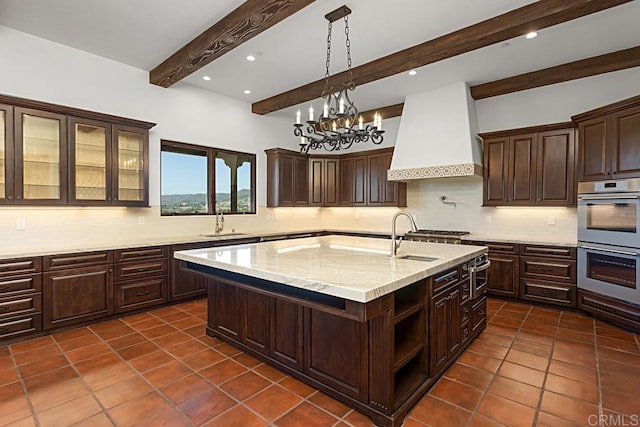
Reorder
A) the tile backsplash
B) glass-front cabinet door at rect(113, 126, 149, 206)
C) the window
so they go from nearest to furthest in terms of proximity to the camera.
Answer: the tile backsplash < glass-front cabinet door at rect(113, 126, 149, 206) < the window

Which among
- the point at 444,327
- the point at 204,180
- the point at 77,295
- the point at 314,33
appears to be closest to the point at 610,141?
the point at 444,327

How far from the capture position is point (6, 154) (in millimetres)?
3266

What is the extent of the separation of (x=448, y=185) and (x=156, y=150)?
181 inches

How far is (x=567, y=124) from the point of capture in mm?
4234

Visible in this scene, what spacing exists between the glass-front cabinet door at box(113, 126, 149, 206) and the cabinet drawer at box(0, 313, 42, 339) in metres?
1.46

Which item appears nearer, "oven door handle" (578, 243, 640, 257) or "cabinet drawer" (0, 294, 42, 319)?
"cabinet drawer" (0, 294, 42, 319)

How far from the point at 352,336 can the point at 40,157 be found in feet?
12.3

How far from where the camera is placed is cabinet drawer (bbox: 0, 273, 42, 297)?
3.10m

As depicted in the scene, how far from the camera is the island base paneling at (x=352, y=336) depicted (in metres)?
1.96

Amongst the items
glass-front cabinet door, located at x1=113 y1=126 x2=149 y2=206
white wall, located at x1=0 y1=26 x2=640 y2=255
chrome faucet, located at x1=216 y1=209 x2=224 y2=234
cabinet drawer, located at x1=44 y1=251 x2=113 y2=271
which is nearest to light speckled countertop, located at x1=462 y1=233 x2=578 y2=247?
white wall, located at x1=0 y1=26 x2=640 y2=255

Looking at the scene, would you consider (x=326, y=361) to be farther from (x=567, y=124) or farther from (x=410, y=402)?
(x=567, y=124)

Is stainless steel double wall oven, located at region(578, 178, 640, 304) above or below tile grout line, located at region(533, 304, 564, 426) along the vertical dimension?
above

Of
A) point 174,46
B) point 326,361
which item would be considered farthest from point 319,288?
point 174,46

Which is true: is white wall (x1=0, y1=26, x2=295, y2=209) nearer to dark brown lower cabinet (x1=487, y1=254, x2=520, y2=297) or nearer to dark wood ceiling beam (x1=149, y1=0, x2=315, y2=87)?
dark wood ceiling beam (x1=149, y1=0, x2=315, y2=87)
